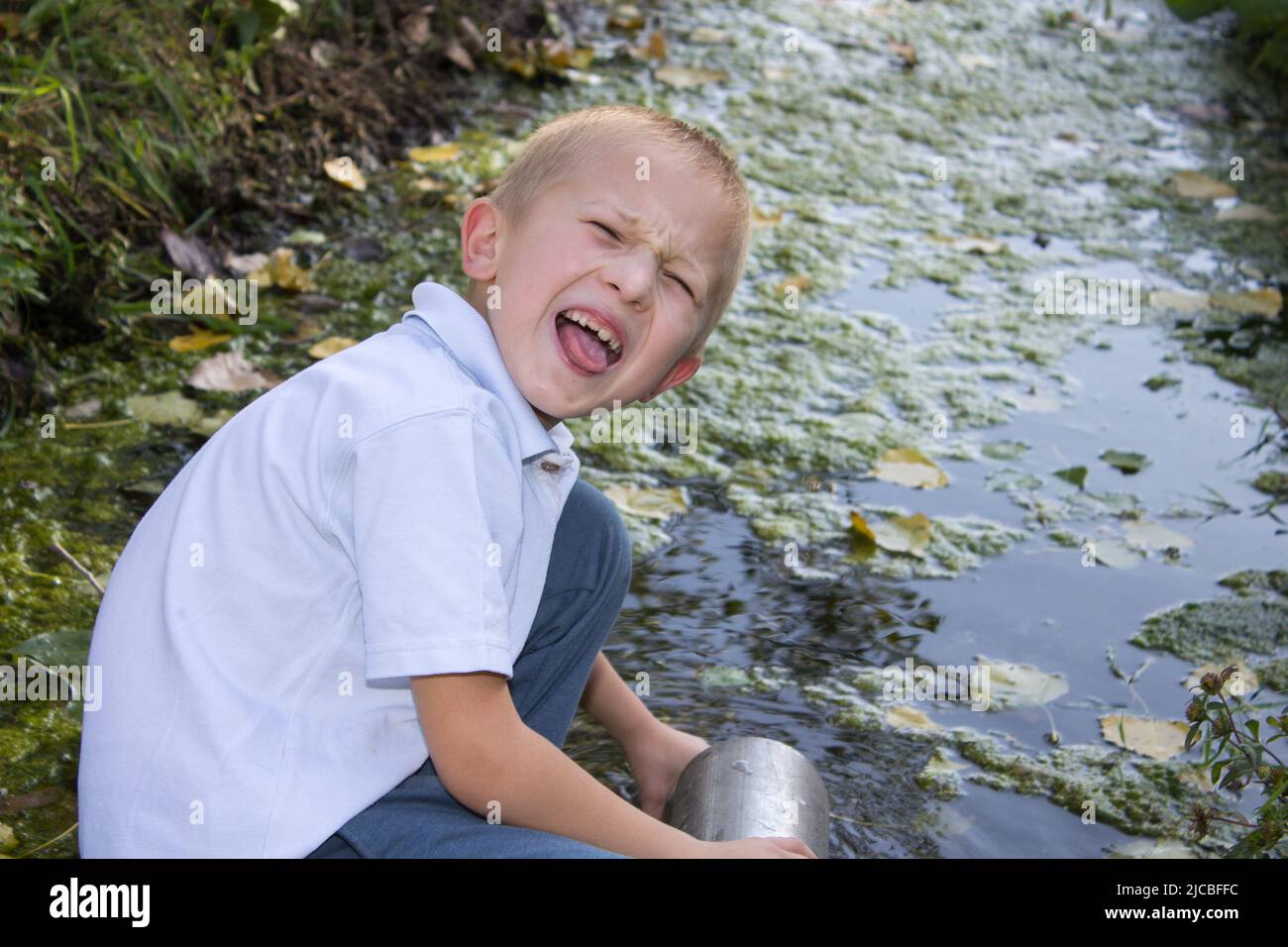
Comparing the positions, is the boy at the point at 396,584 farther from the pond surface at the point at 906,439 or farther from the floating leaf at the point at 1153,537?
the floating leaf at the point at 1153,537

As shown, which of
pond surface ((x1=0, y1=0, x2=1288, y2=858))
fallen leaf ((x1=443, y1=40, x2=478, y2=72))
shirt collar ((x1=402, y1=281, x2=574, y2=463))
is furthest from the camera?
fallen leaf ((x1=443, y1=40, x2=478, y2=72))

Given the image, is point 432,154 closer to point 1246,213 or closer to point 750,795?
point 1246,213

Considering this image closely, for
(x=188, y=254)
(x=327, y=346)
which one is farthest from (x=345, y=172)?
(x=327, y=346)

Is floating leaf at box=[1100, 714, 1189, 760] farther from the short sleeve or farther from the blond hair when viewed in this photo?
the short sleeve

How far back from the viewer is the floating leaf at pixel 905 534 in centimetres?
300

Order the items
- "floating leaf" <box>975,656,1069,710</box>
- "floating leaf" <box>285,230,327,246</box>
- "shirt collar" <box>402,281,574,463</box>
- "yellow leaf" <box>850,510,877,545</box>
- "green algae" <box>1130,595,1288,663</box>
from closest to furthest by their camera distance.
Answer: "shirt collar" <box>402,281,574,463</box> → "floating leaf" <box>975,656,1069,710</box> → "green algae" <box>1130,595,1288,663</box> → "yellow leaf" <box>850,510,877,545</box> → "floating leaf" <box>285,230,327,246</box>

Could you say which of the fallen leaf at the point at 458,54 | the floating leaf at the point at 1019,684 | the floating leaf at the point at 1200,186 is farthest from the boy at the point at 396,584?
the floating leaf at the point at 1200,186

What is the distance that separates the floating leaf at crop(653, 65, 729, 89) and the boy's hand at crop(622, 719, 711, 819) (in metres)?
3.39

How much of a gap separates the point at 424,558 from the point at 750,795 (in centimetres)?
69

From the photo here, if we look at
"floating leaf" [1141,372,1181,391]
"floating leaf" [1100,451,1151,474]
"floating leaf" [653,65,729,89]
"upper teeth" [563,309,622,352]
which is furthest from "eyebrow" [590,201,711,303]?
"floating leaf" [653,65,729,89]

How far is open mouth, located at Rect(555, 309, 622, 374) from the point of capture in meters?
1.94

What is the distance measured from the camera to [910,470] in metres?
3.28

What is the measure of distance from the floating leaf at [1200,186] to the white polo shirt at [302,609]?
147 inches

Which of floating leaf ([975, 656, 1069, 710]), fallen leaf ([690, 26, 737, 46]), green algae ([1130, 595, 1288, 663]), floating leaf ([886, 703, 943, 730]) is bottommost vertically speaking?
floating leaf ([886, 703, 943, 730])
